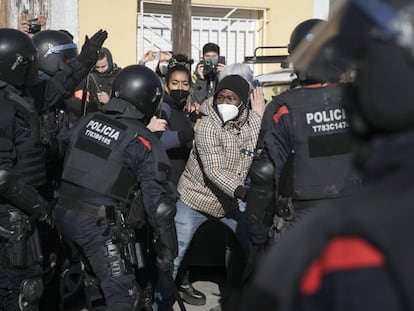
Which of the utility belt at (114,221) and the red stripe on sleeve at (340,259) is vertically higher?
the red stripe on sleeve at (340,259)

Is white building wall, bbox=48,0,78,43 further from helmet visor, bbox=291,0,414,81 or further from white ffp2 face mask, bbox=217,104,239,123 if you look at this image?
helmet visor, bbox=291,0,414,81

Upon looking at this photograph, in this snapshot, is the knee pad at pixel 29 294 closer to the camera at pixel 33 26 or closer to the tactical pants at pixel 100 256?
the tactical pants at pixel 100 256

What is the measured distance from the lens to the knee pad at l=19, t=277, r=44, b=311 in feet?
12.8

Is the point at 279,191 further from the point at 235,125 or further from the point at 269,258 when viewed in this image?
the point at 269,258

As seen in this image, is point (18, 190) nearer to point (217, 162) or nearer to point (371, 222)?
point (217, 162)

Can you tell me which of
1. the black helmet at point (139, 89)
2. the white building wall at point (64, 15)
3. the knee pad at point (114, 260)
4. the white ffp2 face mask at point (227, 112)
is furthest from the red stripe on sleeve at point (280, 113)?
the white building wall at point (64, 15)

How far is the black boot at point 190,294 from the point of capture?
5227 millimetres

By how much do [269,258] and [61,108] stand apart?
3.93 meters

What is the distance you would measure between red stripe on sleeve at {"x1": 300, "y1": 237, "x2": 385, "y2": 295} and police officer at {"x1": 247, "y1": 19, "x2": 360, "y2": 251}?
7.67 ft

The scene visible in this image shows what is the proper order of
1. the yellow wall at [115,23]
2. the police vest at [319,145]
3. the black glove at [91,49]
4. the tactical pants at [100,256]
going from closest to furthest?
1. the police vest at [319,145]
2. the tactical pants at [100,256]
3. the black glove at [91,49]
4. the yellow wall at [115,23]

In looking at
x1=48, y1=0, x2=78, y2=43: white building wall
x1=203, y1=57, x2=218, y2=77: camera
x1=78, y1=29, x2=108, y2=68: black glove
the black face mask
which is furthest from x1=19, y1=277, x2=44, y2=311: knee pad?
x1=48, y1=0, x2=78, y2=43: white building wall

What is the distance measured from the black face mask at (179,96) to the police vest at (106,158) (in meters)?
1.51

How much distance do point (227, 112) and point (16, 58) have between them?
4.79 feet

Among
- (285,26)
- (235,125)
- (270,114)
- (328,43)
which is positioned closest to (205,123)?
(235,125)
